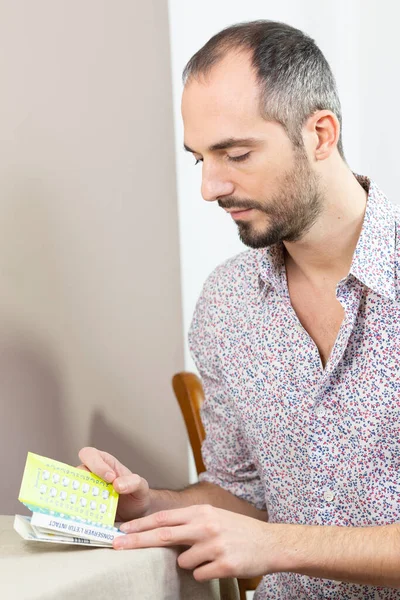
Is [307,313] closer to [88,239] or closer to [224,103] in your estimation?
[224,103]

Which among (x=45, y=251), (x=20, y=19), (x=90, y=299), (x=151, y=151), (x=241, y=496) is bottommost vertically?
(x=241, y=496)

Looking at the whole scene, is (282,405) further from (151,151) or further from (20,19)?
(20,19)

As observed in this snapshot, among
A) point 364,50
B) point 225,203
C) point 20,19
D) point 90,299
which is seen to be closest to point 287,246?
point 225,203

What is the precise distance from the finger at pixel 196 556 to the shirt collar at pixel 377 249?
43cm

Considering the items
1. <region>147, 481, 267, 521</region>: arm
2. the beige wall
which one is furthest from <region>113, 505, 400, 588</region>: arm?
the beige wall

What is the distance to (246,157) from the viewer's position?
3.86 ft

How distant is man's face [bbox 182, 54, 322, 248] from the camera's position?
1.17 meters

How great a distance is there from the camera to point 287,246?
4.32ft

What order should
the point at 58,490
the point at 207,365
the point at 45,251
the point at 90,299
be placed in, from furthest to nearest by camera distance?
the point at 90,299 < the point at 45,251 < the point at 207,365 < the point at 58,490

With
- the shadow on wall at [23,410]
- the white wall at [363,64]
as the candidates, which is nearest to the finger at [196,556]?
the shadow on wall at [23,410]

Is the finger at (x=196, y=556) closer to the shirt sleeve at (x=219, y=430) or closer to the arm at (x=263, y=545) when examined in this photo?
the arm at (x=263, y=545)

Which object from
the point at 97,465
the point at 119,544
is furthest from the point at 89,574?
the point at 97,465

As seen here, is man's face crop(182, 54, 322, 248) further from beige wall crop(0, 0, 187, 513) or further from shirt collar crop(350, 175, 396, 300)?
beige wall crop(0, 0, 187, 513)

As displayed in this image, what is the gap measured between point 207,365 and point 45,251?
0.41 metres
